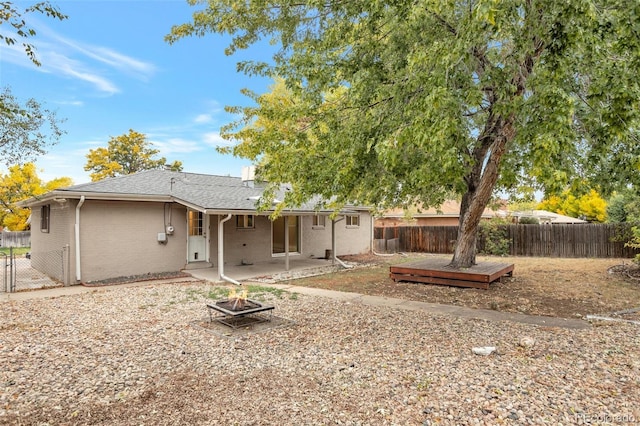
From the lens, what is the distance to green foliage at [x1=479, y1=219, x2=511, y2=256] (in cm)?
1834

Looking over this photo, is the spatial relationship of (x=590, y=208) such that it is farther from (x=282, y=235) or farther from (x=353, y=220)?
(x=282, y=235)

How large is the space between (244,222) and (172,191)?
2823 mm

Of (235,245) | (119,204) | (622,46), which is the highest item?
(622,46)

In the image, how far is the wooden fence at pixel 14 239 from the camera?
23719 millimetres

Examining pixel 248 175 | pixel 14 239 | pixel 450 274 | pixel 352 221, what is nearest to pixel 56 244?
pixel 248 175

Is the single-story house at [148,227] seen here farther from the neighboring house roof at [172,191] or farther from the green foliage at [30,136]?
the green foliage at [30,136]

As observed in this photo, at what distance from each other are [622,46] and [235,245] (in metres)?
11.8

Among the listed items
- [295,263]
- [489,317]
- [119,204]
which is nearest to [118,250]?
[119,204]

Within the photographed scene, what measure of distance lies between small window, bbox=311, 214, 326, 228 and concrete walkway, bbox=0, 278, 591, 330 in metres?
6.44

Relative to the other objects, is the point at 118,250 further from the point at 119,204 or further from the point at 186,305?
the point at 186,305

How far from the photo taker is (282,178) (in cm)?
643

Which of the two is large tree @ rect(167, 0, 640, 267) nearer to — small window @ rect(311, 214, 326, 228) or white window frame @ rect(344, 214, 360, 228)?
small window @ rect(311, 214, 326, 228)

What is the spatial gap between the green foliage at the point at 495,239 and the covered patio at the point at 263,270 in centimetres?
841

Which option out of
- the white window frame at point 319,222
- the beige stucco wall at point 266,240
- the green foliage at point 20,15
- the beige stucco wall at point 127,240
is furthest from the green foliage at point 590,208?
the green foliage at point 20,15
